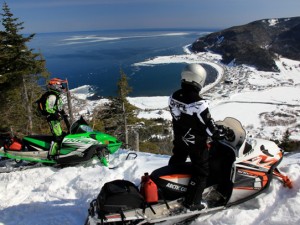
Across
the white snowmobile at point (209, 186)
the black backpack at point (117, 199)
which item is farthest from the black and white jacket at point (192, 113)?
the black backpack at point (117, 199)

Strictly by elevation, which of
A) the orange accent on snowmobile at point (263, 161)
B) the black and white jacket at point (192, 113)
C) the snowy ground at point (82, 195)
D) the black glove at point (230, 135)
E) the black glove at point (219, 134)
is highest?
the black and white jacket at point (192, 113)

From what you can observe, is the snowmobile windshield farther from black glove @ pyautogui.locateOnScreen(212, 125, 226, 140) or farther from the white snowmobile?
black glove @ pyautogui.locateOnScreen(212, 125, 226, 140)

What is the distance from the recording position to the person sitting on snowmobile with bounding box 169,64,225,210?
3.43 meters

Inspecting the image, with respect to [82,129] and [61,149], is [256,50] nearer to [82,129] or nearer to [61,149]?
[82,129]

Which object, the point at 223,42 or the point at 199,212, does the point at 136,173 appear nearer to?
the point at 199,212

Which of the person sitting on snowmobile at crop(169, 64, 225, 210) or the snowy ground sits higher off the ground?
the person sitting on snowmobile at crop(169, 64, 225, 210)

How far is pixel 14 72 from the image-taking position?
1466cm

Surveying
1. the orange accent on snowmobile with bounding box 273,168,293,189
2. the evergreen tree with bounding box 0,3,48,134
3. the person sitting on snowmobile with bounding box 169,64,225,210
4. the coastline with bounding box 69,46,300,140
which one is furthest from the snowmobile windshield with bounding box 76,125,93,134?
the coastline with bounding box 69,46,300,140

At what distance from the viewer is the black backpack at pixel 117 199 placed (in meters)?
3.34

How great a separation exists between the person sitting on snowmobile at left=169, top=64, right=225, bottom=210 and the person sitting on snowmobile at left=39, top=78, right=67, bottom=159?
136 inches

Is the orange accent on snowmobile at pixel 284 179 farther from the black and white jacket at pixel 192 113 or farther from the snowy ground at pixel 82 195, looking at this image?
the black and white jacket at pixel 192 113

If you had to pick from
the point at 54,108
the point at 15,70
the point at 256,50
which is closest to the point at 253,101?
the point at 15,70

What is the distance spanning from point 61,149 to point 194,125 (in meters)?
3.88

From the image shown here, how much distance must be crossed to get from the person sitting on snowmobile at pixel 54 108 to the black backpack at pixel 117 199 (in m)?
3.26
